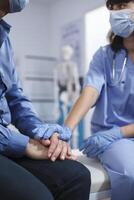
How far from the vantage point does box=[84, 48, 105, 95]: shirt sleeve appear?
1.57m

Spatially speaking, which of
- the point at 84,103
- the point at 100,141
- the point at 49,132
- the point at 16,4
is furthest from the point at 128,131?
the point at 16,4

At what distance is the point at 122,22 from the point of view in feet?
5.15

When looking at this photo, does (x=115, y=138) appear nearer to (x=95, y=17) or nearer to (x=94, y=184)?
(x=94, y=184)

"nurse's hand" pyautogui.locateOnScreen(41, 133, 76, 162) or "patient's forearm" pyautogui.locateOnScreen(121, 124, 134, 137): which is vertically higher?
"nurse's hand" pyautogui.locateOnScreen(41, 133, 76, 162)

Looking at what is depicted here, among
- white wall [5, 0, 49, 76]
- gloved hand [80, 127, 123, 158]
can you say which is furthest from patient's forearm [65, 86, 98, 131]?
white wall [5, 0, 49, 76]

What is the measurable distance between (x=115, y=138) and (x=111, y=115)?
0.58 feet

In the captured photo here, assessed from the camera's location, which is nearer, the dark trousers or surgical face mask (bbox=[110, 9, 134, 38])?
the dark trousers

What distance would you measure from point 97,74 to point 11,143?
2.15 feet

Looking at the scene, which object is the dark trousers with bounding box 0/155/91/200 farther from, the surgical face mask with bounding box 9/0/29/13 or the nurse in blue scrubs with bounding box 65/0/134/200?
the surgical face mask with bounding box 9/0/29/13

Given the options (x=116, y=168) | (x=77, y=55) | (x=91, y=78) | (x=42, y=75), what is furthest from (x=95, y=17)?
(x=116, y=168)

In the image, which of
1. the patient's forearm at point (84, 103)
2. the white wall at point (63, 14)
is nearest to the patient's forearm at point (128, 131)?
the patient's forearm at point (84, 103)

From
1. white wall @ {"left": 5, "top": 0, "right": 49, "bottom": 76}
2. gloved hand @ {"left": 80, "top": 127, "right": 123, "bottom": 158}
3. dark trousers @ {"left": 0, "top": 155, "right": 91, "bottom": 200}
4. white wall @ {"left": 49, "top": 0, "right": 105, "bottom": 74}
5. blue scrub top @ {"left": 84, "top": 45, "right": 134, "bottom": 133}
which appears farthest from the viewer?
white wall @ {"left": 5, "top": 0, "right": 49, "bottom": 76}

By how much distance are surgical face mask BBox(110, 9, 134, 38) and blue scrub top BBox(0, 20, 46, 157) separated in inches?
22.6

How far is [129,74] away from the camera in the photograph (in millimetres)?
1556
